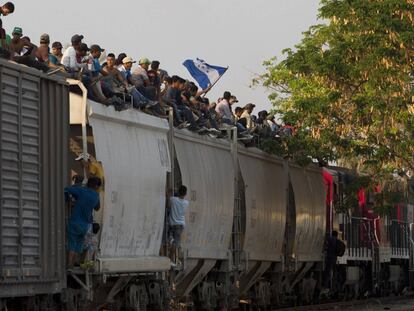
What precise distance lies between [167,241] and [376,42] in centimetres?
1006

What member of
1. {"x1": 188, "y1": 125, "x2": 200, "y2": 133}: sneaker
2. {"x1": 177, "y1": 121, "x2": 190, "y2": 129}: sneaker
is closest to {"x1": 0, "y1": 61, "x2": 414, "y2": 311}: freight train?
{"x1": 177, "y1": 121, "x2": 190, "y2": 129}: sneaker

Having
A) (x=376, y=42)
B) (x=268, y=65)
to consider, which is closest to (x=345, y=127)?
(x=376, y=42)

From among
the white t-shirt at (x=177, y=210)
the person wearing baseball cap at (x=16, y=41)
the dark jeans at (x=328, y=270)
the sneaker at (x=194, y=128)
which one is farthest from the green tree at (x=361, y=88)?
the person wearing baseball cap at (x=16, y=41)

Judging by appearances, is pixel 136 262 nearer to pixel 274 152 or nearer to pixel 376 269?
pixel 274 152

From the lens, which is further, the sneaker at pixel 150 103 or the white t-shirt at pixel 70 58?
the sneaker at pixel 150 103

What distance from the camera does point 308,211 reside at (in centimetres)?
3062

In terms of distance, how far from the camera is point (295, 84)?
44.2 meters

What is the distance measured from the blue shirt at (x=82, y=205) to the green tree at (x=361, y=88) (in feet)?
38.4

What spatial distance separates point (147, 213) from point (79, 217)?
314 centimetres

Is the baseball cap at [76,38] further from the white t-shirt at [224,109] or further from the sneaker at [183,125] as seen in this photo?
the white t-shirt at [224,109]

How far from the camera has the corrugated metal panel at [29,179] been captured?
14.4 meters

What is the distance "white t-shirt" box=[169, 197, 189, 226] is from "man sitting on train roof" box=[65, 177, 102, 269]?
13.3 feet

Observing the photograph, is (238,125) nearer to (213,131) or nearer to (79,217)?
(213,131)

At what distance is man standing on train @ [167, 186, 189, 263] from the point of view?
20.6 metres
